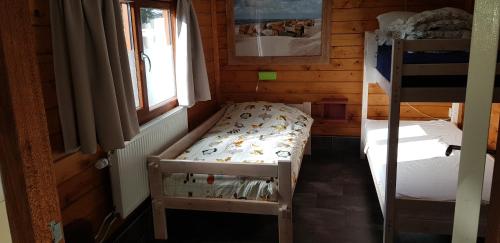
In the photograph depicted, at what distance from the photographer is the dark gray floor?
244 centimetres

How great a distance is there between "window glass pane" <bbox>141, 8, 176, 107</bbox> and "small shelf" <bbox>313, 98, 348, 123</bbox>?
4.93 ft

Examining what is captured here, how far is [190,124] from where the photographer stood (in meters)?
3.45

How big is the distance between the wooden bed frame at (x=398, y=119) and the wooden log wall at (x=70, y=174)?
150 cm

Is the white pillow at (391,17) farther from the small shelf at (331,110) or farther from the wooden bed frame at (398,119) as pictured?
the wooden bed frame at (398,119)

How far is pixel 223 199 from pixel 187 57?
1.19m

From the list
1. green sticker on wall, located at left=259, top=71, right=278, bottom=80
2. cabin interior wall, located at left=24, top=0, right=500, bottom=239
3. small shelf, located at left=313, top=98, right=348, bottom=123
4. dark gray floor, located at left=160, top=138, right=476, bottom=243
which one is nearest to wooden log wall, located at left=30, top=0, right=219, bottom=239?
dark gray floor, located at left=160, top=138, right=476, bottom=243

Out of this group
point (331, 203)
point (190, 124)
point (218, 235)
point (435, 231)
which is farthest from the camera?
point (190, 124)

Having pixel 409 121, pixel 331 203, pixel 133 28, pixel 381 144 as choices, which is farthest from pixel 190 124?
pixel 409 121

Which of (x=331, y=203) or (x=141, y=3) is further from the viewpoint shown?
(x=331, y=203)

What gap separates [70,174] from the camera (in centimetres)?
188

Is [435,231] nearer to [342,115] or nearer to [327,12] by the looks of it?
[342,115]

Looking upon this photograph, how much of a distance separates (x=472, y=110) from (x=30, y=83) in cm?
74

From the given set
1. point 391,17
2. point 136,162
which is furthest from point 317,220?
point 391,17

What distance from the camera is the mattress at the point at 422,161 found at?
208 centimetres
